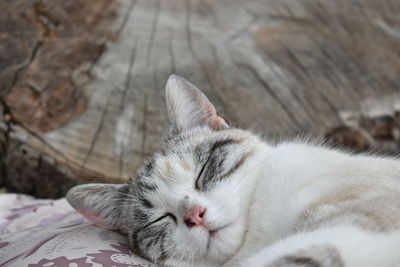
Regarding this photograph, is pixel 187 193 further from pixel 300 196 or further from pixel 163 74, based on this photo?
pixel 163 74

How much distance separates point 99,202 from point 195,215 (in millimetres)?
556

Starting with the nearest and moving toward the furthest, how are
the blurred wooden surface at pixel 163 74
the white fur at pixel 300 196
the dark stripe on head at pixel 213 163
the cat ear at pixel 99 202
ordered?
the white fur at pixel 300 196 < the dark stripe on head at pixel 213 163 < the cat ear at pixel 99 202 < the blurred wooden surface at pixel 163 74

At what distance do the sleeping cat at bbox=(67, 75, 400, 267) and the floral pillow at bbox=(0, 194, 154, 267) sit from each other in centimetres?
14

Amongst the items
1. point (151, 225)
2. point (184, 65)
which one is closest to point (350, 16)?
point (184, 65)

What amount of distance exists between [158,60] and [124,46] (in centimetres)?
24

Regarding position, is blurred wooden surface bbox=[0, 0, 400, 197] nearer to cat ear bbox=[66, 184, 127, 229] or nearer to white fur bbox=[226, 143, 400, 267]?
cat ear bbox=[66, 184, 127, 229]

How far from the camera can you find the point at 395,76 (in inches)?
138

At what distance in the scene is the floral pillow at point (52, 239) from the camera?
1.82m

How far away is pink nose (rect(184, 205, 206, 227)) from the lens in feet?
6.53

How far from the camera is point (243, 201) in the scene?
210 centimetres

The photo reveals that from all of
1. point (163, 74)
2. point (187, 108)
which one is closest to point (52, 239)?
point (187, 108)

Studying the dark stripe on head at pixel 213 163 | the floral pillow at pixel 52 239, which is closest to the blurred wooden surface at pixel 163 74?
the floral pillow at pixel 52 239

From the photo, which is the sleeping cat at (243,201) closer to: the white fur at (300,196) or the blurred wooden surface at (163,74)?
the white fur at (300,196)

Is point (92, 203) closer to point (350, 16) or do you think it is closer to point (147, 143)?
point (147, 143)
